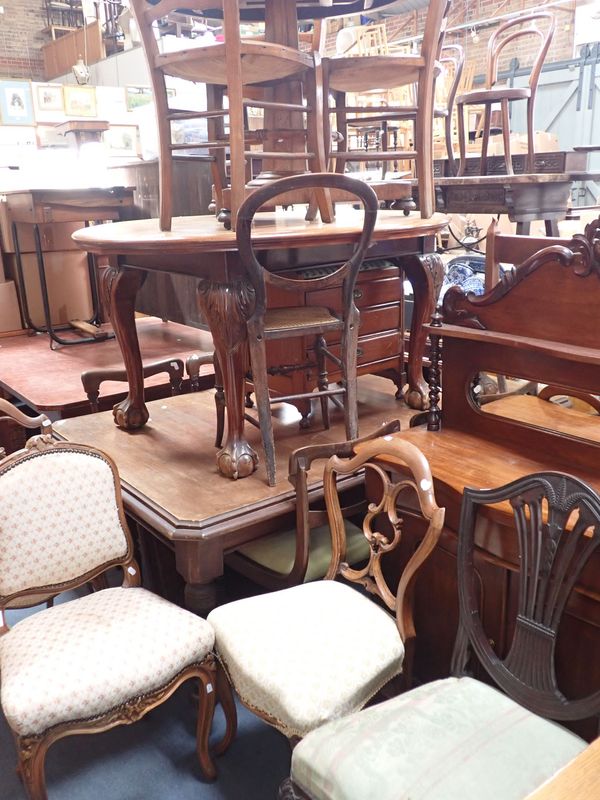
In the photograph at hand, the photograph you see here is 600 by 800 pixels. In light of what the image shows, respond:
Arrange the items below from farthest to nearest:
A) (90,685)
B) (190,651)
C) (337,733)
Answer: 1. (190,651)
2. (90,685)
3. (337,733)

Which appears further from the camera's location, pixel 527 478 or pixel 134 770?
pixel 134 770

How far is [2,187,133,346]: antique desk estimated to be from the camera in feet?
16.1

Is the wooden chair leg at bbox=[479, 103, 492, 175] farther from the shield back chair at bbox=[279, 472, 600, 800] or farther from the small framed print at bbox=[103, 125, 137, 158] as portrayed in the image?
the small framed print at bbox=[103, 125, 137, 158]

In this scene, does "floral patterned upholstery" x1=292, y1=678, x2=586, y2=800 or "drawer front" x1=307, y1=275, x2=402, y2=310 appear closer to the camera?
"floral patterned upholstery" x1=292, y1=678, x2=586, y2=800

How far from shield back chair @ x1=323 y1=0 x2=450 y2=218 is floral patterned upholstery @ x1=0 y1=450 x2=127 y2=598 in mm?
1560

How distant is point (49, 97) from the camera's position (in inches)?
360

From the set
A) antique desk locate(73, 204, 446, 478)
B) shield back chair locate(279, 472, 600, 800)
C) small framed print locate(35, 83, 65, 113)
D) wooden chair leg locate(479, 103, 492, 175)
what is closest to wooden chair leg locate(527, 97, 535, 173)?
wooden chair leg locate(479, 103, 492, 175)

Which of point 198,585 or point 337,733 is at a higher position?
point 337,733

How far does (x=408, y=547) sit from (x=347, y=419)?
0.59m

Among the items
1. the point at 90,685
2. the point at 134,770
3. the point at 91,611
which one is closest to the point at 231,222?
the point at 91,611

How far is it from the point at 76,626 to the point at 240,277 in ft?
3.73

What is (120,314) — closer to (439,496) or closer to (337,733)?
(439,496)

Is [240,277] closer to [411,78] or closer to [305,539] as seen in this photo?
[305,539]

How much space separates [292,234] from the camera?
2.26 m
